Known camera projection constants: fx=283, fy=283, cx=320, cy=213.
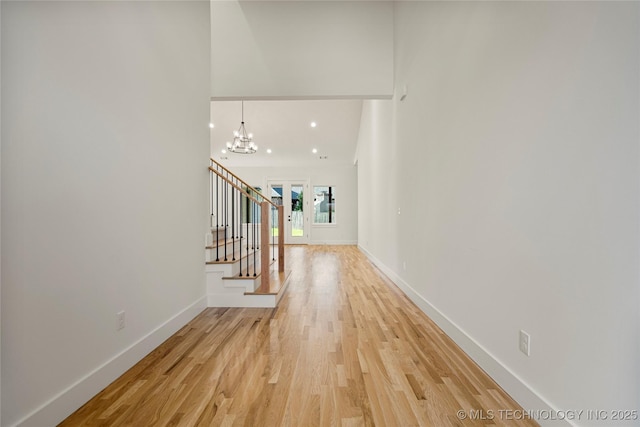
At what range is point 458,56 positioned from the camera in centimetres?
232

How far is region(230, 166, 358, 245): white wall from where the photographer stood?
10.1 m

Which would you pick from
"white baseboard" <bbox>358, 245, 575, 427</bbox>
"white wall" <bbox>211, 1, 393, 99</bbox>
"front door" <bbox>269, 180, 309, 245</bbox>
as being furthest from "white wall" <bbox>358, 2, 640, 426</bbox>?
"front door" <bbox>269, 180, 309, 245</bbox>

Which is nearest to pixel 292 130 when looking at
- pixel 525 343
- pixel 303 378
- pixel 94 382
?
pixel 303 378

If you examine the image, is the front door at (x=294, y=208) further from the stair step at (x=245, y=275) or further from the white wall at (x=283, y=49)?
the stair step at (x=245, y=275)

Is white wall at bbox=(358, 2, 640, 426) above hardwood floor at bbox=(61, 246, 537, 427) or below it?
above

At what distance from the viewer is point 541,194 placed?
4.64 feet

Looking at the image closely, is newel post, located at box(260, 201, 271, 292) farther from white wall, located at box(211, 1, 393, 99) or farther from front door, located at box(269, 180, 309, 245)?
front door, located at box(269, 180, 309, 245)

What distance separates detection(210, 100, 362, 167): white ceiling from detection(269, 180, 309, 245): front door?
0.75 m

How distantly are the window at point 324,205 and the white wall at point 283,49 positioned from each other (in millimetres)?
6230

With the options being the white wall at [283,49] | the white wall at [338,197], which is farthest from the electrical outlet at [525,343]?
the white wall at [338,197]

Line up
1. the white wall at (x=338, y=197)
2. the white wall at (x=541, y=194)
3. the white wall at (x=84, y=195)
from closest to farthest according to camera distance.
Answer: the white wall at (x=541, y=194) < the white wall at (x=84, y=195) < the white wall at (x=338, y=197)

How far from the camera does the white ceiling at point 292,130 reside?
7.66m

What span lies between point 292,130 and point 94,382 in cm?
766

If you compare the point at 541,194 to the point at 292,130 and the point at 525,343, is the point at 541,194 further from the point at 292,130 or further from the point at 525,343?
the point at 292,130
